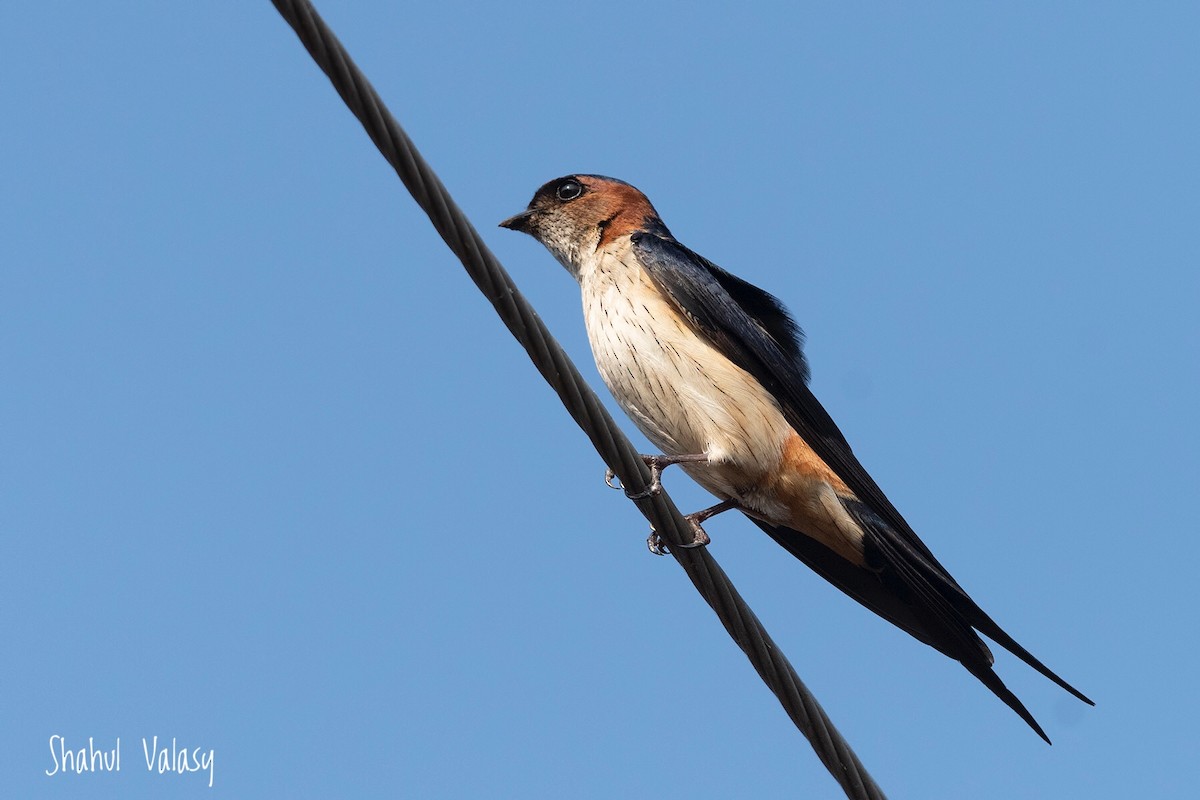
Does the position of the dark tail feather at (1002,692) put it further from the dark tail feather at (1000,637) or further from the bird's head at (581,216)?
the bird's head at (581,216)

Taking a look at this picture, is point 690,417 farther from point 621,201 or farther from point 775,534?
point 621,201

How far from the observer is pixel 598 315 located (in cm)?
599

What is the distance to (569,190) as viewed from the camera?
23.4 feet

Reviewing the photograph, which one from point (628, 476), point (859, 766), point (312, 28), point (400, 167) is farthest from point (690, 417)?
point (312, 28)

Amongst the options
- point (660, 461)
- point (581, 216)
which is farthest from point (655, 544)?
point (581, 216)

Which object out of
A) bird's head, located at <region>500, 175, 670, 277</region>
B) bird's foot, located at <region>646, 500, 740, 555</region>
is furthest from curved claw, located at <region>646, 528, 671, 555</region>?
bird's head, located at <region>500, 175, 670, 277</region>

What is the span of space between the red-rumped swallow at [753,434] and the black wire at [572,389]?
3.13 feet

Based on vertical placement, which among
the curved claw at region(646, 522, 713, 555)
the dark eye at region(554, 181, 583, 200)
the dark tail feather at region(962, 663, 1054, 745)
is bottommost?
the dark tail feather at region(962, 663, 1054, 745)

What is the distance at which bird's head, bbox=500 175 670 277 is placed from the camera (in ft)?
22.2

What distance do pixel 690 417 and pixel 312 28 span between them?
2.84m

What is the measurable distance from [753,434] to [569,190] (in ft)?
6.88

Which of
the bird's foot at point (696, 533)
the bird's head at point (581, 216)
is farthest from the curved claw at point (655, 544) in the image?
the bird's head at point (581, 216)

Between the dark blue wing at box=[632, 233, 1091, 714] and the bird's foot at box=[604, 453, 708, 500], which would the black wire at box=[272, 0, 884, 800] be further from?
the dark blue wing at box=[632, 233, 1091, 714]

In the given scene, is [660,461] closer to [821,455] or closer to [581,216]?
[821,455]
